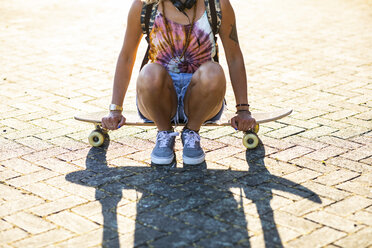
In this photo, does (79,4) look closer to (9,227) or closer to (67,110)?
(67,110)

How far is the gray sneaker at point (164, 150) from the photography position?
4.08 meters

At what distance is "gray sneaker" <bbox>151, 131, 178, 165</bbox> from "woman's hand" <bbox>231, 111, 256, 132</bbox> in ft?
1.32

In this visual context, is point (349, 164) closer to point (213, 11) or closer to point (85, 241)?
point (213, 11)

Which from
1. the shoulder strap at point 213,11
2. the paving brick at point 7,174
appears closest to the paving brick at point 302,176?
the shoulder strap at point 213,11

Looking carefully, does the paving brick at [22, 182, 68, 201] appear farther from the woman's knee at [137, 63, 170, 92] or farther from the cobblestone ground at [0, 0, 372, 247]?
the woman's knee at [137, 63, 170, 92]

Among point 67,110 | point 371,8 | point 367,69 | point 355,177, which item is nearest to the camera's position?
point 355,177

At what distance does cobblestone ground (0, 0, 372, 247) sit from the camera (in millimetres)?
3186

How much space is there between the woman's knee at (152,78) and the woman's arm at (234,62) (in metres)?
0.47

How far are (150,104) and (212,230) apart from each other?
3.79 ft

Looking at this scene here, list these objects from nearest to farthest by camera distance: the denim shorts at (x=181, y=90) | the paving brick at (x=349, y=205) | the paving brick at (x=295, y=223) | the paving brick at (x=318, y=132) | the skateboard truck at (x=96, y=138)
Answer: the paving brick at (x=295, y=223)
the paving brick at (x=349, y=205)
the denim shorts at (x=181, y=90)
the skateboard truck at (x=96, y=138)
the paving brick at (x=318, y=132)

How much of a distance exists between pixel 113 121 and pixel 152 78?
Answer: 372mm

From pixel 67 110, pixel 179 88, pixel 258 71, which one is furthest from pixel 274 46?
pixel 179 88

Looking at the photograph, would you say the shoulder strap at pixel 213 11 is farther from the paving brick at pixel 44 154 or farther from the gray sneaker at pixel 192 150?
the paving brick at pixel 44 154

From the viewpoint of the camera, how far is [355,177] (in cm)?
385
